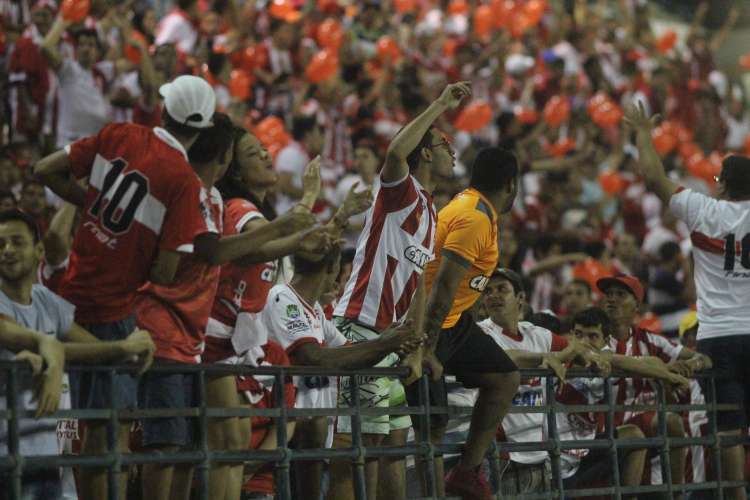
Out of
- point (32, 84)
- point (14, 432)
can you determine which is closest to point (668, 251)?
point (32, 84)

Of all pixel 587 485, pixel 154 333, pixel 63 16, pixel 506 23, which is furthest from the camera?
pixel 506 23

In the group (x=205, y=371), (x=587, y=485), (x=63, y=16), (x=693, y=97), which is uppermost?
(x=693, y=97)

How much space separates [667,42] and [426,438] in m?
17.3

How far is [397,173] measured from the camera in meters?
6.82

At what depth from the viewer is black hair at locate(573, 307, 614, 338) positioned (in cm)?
858

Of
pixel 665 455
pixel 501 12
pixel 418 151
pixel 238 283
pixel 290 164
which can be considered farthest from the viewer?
pixel 501 12

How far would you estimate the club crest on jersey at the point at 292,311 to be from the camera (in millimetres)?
6879

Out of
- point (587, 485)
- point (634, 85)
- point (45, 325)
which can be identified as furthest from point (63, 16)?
point (634, 85)

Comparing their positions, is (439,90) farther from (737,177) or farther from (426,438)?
(426,438)

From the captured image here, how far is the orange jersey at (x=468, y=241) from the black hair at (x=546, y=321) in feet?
7.48

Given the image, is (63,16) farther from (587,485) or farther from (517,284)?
(587,485)

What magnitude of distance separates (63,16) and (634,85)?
11494mm

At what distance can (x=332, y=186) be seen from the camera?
14.2m

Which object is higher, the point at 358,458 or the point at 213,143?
the point at 213,143
